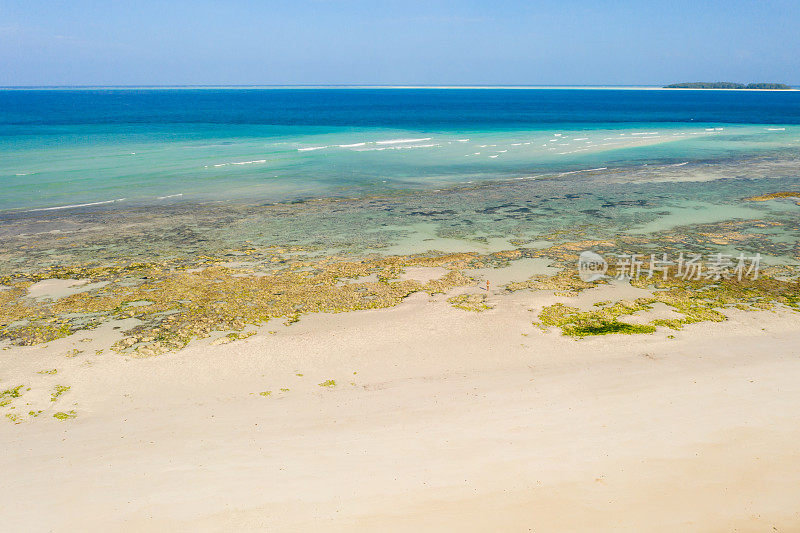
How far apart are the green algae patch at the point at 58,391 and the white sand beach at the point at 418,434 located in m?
0.18

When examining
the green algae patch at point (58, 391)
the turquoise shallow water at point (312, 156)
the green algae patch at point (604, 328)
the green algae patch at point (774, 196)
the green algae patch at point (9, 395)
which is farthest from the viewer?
Answer: the turquoise shallow water at point (312, 156)

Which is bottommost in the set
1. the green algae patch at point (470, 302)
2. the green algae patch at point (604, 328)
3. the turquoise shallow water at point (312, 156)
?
the green algae patch at point (604, 328)

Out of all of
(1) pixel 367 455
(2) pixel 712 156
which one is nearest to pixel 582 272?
(1) pixel 367 455

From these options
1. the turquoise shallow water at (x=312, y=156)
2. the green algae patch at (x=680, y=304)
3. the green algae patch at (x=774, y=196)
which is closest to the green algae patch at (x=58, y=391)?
the green algae patch at (x=680, y=304)

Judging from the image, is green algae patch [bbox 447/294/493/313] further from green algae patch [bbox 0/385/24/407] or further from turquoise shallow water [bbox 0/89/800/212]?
turquoise shallow water [bbox 0/89/800/212]

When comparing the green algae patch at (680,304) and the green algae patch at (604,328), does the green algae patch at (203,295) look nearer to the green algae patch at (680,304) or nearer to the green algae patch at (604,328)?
the green algae patch at (680,304)

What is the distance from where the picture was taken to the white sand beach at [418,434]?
736cm

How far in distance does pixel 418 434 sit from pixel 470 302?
6.33 metres

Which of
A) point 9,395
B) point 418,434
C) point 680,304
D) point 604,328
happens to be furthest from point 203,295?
point 680,304

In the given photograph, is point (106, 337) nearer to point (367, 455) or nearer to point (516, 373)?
point (367, 455)

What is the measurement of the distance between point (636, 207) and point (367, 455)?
2320 cm

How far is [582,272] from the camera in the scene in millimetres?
17328

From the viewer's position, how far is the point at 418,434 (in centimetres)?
909

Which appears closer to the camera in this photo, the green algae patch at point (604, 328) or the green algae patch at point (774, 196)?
the green algae patch at point (604, 328)
